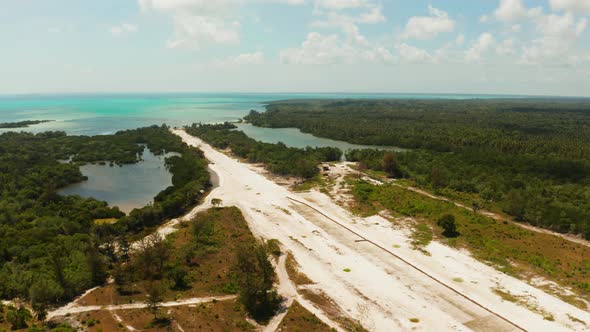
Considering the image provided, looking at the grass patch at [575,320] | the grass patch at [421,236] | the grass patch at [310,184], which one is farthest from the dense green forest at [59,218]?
the grass patch at [575,320]

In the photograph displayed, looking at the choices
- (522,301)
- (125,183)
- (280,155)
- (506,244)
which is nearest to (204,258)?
(522,301)

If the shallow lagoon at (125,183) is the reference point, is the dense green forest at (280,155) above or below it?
above

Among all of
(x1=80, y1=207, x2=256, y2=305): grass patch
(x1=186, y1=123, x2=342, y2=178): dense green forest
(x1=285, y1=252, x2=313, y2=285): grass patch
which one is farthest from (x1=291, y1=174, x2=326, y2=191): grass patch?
(x1=285, y1=252, x2=313, y2=285): grass patch

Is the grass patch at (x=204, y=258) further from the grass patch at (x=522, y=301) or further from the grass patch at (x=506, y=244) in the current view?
the grass patch at (x=522, y=301)

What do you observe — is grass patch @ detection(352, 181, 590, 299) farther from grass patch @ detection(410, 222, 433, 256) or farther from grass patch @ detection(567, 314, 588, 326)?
grass patch @ detection(567, 314, 588, 326)

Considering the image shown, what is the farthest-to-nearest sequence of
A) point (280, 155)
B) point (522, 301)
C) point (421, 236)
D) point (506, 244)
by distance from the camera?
point (280, 155) < point (421, 236) < point (506, 244) < point (522, 301)

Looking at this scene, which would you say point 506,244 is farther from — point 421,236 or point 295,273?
point 295,273
